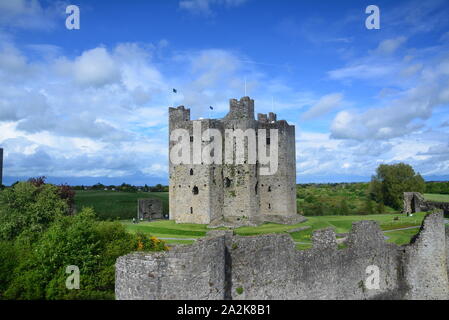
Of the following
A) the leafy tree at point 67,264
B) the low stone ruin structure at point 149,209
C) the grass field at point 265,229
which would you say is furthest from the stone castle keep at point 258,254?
the low stone ruin structure at point 149,209

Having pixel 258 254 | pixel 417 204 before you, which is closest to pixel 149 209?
pixel 417 204

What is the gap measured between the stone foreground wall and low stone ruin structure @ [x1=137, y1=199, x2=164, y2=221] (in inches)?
1313

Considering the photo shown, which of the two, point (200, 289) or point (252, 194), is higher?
point (252, 194)

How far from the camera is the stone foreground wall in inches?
474

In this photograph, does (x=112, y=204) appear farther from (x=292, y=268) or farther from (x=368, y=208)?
(x=292, y=268)

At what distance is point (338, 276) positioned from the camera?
18.0 meters

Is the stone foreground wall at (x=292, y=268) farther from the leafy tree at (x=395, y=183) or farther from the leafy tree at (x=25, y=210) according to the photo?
the leafy tree at (x=395, y=183)

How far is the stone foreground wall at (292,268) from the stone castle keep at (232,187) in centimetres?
1611

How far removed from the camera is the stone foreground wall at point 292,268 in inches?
474

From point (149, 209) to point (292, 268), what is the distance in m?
35.8

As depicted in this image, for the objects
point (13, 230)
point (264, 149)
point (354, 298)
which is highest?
point (264, 149)

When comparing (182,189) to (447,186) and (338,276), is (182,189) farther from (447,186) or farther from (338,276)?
(447,186)
